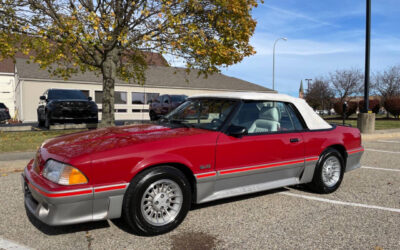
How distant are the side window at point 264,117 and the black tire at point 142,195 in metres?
1.10

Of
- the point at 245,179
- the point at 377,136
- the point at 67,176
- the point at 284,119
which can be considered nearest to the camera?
the point at 67,176

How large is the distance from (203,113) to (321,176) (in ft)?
6.55

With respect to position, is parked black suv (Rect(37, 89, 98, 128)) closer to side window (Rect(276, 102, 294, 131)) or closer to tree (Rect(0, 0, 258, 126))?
tree (Rect(0, 0, 258, 126))

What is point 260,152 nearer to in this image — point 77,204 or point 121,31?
point 77,204

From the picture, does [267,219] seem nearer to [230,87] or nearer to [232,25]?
[232,25]

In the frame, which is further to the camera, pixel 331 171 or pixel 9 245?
pixel 331 171

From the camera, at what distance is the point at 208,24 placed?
11.8m

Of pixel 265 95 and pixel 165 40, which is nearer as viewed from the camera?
pixel 265 95

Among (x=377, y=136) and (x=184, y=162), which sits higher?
(x=184, y=162)

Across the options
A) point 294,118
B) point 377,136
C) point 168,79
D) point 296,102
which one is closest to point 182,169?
point 294,118

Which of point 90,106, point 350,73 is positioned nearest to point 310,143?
point 90,106

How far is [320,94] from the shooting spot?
44.1m

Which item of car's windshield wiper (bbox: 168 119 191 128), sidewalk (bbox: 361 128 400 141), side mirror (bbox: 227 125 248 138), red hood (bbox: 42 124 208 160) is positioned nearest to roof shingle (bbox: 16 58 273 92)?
sidewalk (bbox: 361 128 400 141)

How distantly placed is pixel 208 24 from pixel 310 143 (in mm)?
8490
